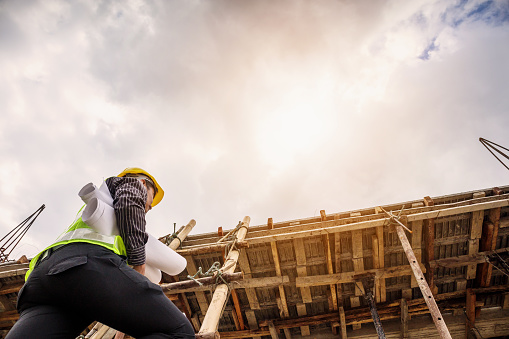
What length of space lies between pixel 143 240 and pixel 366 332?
24.9 ft

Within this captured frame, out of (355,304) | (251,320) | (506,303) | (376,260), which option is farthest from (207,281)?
(506,303)

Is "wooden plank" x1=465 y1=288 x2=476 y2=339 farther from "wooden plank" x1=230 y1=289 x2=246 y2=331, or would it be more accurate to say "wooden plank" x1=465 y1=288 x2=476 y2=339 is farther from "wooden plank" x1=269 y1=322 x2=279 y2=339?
"wooden plank" x1=230 y1=289 x2=246 y2=331

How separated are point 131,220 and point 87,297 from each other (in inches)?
21.7

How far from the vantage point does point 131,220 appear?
1.97 metres

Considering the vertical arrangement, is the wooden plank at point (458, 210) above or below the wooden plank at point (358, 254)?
above

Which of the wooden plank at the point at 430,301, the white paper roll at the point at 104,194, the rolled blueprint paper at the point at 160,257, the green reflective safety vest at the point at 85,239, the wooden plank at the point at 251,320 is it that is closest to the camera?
the green reflective safety vest at the point at 85,239

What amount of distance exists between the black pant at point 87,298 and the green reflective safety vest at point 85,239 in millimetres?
57

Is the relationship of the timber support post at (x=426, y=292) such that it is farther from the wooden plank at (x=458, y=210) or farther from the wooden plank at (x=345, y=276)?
the wooden plank at (x=345, y=276)

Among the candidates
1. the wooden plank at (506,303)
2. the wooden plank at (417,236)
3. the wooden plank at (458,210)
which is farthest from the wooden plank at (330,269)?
the wooden plank at (506,303)

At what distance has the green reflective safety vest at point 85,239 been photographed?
70.2 inches

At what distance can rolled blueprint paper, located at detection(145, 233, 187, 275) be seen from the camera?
240 centimetres

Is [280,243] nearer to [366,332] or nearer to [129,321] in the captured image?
[366,332]

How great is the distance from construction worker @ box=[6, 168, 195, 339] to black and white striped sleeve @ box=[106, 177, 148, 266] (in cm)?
14

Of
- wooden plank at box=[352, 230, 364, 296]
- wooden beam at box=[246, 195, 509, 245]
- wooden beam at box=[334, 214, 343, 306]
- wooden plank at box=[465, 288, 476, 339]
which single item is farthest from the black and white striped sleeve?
wooden plank at box=[465, 288, 476, 339]
